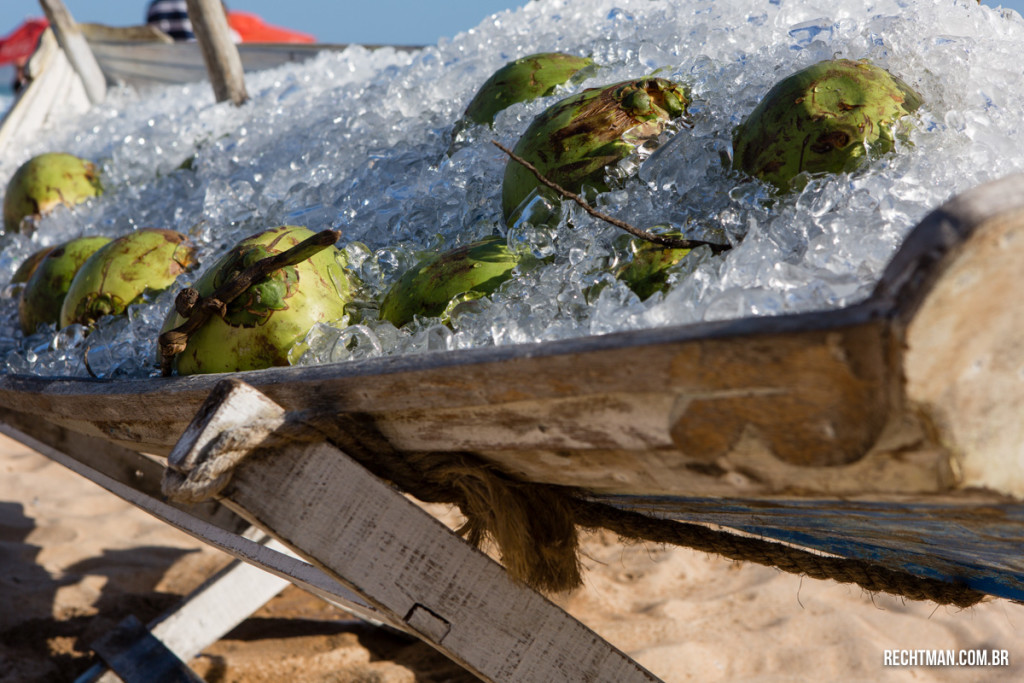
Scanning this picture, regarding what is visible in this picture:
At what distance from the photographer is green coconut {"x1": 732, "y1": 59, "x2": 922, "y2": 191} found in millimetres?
1236

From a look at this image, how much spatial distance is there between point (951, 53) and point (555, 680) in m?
1.25

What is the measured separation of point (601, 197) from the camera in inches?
54.9

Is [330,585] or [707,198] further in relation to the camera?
[330,585]

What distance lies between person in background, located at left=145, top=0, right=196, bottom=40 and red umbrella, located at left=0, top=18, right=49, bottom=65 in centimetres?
412

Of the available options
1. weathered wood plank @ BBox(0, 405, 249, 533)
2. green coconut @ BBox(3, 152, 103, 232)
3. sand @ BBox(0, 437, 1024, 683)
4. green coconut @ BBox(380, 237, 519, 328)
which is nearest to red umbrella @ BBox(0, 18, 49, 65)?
green coconut @ BBox(3, 152, 103, 232)

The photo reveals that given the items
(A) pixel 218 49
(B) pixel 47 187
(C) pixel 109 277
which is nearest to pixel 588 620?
(C) pixel 109 277

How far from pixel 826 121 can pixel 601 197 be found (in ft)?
1.28

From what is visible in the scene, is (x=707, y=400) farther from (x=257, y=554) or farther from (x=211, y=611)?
(x=211, y=611)

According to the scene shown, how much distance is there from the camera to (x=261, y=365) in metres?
1.37

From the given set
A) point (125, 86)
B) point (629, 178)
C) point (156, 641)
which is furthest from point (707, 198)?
point (125, 86)

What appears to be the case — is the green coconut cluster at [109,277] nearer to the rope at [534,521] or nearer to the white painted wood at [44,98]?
the rope at [534,521]

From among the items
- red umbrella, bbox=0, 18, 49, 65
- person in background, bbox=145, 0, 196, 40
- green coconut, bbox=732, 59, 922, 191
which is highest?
green coconut, bbox=732, 59, 922, 191

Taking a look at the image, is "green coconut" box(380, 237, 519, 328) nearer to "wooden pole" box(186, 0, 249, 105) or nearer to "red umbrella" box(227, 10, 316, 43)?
"wooden pole" box(186, 0, 249, 105)

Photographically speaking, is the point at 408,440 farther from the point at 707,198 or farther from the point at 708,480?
the point at 707,198
